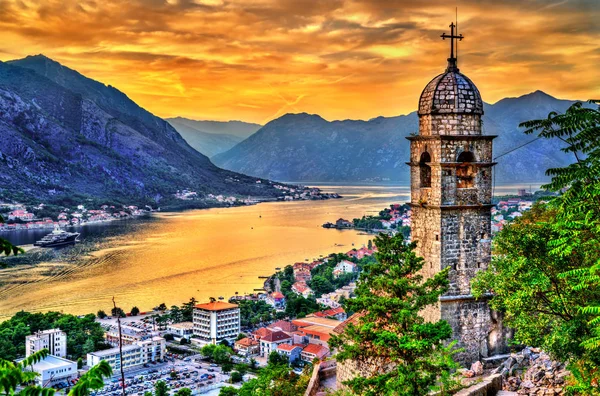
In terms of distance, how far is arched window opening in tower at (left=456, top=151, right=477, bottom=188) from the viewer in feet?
23.8

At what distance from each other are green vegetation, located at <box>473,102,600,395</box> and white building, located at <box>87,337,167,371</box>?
24205mm

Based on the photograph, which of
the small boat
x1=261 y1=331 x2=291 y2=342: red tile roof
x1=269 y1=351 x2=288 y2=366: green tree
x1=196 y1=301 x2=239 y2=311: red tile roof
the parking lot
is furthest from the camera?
the small boat

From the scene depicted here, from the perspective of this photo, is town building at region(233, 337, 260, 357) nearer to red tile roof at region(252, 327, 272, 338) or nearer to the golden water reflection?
red tile roof at region(252, 327, 272, 338)

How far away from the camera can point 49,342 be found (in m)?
26.5

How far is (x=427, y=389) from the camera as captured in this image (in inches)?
207

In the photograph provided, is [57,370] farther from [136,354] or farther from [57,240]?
[57,240]

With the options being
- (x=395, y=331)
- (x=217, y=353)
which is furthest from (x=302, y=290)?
(x=395, y=331)

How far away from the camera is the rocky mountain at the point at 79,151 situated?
94000 mm

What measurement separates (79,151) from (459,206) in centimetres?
11145

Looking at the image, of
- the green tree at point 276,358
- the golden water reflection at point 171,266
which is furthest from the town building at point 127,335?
the green tree at point 276,358

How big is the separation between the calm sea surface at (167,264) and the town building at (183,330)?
3182 mm

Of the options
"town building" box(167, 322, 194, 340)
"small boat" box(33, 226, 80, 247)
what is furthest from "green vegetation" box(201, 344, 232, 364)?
"small boat" box(33, 226, 80, 247)

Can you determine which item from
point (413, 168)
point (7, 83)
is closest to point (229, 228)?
point (413, 168)

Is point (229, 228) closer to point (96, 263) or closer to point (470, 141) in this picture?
point (96, 263)
